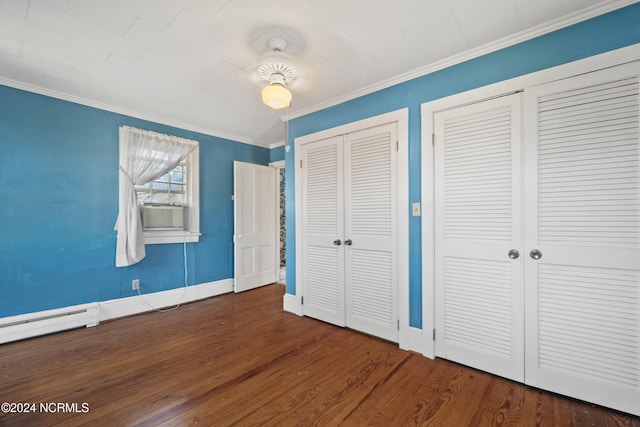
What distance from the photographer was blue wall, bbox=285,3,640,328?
162 cm

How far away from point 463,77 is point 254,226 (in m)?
3.33

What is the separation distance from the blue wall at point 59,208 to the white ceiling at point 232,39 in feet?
0.98

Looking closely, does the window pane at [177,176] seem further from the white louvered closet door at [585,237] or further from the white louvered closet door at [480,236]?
the white louvered closet door at [585,237]

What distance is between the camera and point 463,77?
2115 millimetres

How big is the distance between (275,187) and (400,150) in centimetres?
270

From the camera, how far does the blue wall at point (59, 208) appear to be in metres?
2.50

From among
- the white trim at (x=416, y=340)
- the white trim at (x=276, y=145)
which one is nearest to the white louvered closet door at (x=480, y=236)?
the white trim at (x=416, y=340)

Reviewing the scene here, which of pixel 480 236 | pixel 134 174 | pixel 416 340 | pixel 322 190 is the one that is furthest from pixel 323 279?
pixel 134 174

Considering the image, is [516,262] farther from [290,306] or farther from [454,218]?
[290,306]

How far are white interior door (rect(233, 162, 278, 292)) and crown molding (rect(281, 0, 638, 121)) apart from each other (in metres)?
1.91

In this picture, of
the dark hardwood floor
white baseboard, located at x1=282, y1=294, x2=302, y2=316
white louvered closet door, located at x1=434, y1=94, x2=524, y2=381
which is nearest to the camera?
the dark hardwood floor

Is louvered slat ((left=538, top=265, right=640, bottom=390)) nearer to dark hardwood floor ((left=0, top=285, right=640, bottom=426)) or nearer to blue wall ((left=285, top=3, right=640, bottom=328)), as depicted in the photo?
dark hardwood floor ((left=0, top=285, right=640, bottom=426))

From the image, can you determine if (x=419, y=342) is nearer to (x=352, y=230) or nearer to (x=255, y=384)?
(x=352, y=230)

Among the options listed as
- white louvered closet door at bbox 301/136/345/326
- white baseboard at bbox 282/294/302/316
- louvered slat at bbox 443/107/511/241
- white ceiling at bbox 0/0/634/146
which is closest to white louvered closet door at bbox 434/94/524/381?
louvered slat at bbox 443/107/511/241
